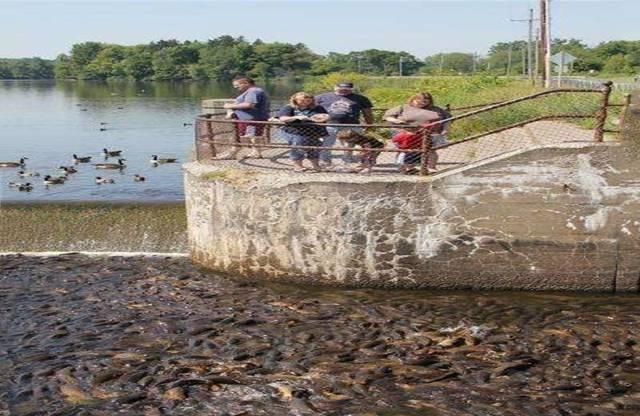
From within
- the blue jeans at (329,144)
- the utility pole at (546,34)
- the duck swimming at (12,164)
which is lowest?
the duck swimming at (12,164)

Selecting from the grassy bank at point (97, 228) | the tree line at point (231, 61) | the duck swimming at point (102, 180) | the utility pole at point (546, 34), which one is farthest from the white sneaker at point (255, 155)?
the tree line at point (231, 61)

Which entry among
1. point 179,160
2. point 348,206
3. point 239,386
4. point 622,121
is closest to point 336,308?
point 348,206

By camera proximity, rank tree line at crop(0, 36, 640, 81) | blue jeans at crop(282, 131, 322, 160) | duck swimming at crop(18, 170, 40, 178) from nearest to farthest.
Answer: blue jeans at crop(282, 131, 322, 160), duck swimming at crop(18, 170, 40, 178), tree line at crop(0, 36, 640, 81)

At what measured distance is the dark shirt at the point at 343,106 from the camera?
42.8 ft

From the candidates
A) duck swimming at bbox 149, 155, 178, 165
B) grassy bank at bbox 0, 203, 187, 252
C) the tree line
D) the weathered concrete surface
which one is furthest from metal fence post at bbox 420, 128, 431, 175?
the tree line

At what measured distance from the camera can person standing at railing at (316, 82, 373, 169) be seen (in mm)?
12797

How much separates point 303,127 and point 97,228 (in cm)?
588

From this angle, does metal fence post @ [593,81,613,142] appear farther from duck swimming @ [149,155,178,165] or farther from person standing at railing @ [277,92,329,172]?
duck swimming @ [149,155,178,165]

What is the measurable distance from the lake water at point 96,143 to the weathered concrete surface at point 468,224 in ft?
40.0

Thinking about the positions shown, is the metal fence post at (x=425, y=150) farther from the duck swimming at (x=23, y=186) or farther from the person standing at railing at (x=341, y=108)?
the duck swimming at (x=23, y=186)

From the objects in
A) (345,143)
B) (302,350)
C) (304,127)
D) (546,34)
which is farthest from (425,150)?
(546,34)

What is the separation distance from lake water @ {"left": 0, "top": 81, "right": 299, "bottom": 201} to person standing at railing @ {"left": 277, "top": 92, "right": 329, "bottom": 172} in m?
11.4

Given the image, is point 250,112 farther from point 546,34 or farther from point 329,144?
point 546,34

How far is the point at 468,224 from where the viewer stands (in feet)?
38.2
